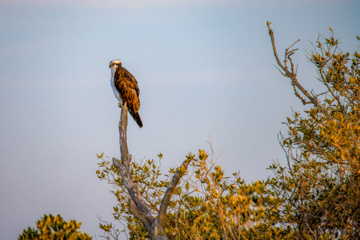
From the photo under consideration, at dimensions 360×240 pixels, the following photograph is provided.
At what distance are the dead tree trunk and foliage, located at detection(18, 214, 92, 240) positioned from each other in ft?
8.99

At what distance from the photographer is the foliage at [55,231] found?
4.94 meters

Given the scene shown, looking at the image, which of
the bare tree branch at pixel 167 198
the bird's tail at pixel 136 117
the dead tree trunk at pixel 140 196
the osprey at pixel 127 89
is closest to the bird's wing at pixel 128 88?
the osprey at pixel 127 89

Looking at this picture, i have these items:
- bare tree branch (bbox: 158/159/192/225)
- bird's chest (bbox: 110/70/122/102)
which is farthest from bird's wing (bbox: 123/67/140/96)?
bare tree branch (bbox: 158/159/192/225)

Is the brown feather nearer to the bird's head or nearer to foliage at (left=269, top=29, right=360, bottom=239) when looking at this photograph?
the bird's head

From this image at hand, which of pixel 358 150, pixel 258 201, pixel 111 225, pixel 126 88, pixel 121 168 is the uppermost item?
pixel 126 88

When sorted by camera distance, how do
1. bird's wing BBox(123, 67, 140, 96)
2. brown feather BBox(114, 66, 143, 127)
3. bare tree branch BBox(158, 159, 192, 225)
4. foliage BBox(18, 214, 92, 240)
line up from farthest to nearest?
bird's wing BBox(123, 67, 140, 96), brown feather BBox(114, 66, 143, 127), bare tree branch BBox(158, 159, 192, 225), foliage BBox(18, 214, 92, 240)

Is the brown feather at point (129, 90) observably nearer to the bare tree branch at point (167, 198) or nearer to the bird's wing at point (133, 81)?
the bird's wing at point (133, 81)

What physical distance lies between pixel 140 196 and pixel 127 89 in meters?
4.56

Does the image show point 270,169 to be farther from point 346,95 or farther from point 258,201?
point 258,201

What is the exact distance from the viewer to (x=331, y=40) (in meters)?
9.20

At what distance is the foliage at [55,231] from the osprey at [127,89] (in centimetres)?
731

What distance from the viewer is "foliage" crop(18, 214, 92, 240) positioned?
4941 millimetres

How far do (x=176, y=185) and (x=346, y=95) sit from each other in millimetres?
4126

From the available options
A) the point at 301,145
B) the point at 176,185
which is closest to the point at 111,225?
the point at 176,185
